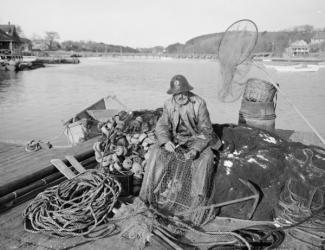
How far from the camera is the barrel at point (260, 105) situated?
6.50 m

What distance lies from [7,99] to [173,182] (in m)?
23.2

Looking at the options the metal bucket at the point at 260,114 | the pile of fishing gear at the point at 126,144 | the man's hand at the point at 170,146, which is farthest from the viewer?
the metal bucket at the point at 260,114

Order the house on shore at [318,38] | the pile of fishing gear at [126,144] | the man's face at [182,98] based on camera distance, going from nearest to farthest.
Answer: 1. the man's face at [182,98]
2. the pile of fishing gear at [126,144]
3. the house on shore at [318,38]

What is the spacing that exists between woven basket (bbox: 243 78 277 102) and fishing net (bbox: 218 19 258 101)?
278mm

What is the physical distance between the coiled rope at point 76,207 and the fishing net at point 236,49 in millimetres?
3506

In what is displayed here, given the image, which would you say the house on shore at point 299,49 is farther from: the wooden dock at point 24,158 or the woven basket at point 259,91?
the wooden dock at point 24,158

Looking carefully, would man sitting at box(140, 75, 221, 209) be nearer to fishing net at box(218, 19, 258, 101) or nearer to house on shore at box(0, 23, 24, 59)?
fishing net at box(218, 19, 258, 101)

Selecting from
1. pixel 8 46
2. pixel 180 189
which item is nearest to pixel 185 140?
pixel 180 189

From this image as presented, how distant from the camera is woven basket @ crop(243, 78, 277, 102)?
651 centimetres

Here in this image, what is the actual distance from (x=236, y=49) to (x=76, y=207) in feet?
13.9

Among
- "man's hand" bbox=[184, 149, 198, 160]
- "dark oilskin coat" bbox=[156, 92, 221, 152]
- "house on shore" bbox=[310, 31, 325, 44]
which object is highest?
"house on shore" bbox=[310, 31, 325, 44]

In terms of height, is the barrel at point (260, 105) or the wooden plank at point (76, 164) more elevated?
the barrel at point (260, 105)

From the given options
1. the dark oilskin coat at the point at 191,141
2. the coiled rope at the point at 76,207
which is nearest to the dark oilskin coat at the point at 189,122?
→ the dark oilskin coat at the point at 191,141

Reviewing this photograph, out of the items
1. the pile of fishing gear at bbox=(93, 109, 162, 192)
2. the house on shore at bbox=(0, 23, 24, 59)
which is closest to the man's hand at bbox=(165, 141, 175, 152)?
the pile of fishing gear at bbox=(93, 109, 162, 192)
